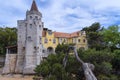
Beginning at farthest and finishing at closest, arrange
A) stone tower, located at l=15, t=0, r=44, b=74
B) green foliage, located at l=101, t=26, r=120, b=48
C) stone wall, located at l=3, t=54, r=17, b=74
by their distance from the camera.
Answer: stone wall, located at l=3, t=54, r=17, b=74 < green foliage, located at l=101, t=26, r=120, b=48 < stone tower, located at l=15, t=0, r=44, b=74

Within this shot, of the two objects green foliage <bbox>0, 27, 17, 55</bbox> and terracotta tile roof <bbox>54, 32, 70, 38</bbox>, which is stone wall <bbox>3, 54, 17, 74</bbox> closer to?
green foliage <bbox>0, 27, 17, 55</bbox>

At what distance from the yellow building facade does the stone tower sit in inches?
249

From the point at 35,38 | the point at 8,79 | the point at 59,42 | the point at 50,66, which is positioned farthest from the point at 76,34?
the point at 50,66

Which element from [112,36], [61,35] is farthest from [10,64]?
[112,36]

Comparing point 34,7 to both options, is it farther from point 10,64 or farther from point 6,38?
point 6,38

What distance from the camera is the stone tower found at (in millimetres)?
35037

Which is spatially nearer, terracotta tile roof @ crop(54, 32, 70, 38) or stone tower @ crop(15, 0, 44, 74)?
stone tower @ crop(15, 0, 44, 74)

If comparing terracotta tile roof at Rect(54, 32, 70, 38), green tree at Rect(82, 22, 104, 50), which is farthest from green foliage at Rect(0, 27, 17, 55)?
green tree at Rect(82, 22, 104, 50)

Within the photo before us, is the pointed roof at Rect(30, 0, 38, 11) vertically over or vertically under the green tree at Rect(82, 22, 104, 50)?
over

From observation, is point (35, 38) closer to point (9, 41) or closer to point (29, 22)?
point (29, 22)

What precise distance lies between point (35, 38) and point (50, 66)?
17.5m

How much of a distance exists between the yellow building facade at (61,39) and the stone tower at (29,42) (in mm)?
6329

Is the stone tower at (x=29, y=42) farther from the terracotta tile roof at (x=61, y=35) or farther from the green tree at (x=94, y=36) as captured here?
the green tree at (x=94, y=36)

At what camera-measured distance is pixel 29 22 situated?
3634cm
